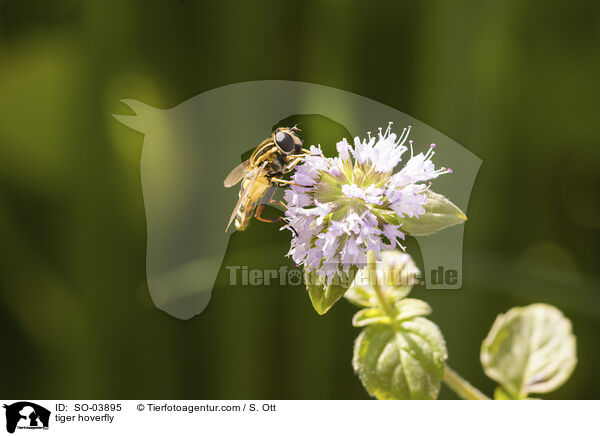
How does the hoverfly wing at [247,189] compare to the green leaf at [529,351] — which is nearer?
the hoverfly wing at [247,189]

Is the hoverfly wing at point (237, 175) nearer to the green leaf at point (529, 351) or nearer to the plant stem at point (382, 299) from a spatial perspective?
the plant stem at point (382, 299)

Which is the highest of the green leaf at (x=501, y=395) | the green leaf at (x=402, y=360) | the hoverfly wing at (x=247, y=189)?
the hoverfly wing at (x=247, y=189)

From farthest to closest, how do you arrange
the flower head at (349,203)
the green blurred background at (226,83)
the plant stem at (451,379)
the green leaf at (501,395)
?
the green blurred background at (226,83), the green leaf at (501,395), the plant stem at (451,379), the flower head at (349,203)

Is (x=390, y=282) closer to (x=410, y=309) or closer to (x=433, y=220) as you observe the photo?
(x=410, y=309)

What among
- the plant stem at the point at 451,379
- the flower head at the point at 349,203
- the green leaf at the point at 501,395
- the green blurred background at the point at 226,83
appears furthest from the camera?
the green blurred background at the point at 226,83

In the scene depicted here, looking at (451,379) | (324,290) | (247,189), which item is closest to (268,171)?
(247,189)

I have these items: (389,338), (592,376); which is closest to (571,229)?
(592,376)
